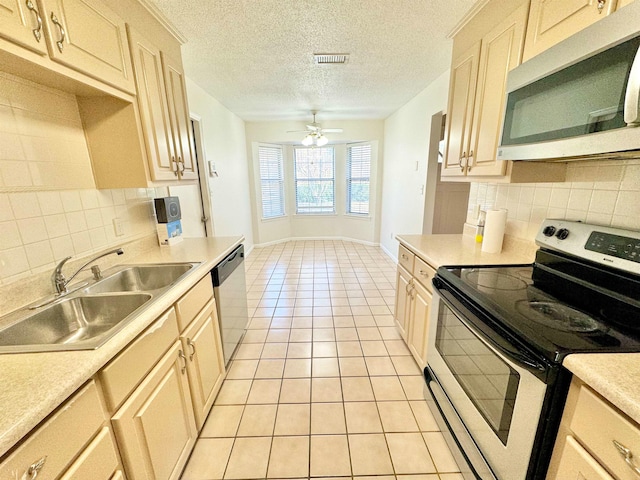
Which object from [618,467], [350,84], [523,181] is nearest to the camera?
[618,467]

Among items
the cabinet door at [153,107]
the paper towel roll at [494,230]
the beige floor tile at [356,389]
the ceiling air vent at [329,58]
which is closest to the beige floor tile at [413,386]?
the beige floor tile at [356,389]

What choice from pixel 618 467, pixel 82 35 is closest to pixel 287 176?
pixel 82 35

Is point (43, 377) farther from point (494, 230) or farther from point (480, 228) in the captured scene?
point (480, 228)

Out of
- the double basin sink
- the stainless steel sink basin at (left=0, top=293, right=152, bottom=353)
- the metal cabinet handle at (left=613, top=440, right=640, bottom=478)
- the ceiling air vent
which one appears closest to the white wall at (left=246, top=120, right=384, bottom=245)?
the ceiling air vent

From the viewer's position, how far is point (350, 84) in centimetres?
307

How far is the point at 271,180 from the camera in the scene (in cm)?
555

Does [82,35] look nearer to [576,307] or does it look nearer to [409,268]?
[409,268]

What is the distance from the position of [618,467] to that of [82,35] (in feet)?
7.69

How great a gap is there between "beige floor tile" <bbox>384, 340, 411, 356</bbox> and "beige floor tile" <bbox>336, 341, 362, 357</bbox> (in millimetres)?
253

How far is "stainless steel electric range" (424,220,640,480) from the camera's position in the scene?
852mm

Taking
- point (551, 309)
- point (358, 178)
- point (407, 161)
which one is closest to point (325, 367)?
point (551, 309)

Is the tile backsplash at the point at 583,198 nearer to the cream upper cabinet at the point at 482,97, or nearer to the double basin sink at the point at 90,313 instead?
the cream upper cabinet at the point at 482,97

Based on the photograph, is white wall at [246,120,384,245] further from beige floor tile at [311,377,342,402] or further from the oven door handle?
the oven door handle

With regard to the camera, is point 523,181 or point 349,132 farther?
point 349,132
